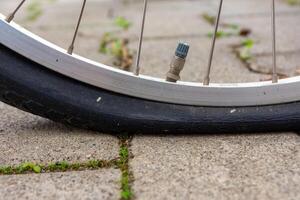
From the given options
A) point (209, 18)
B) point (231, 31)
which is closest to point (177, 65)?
point (231, 31)

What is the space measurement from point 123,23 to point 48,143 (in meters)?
1.66

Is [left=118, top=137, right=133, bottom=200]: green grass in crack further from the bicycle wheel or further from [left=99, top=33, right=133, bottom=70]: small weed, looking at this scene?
[left=99, top=33, right=133, bottom=70]: small weed

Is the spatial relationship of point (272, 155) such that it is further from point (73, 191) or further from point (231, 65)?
point (231, 65)

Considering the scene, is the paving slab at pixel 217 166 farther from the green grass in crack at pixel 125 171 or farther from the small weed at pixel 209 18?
the small weed at pixel 209 18

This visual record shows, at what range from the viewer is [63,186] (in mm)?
911

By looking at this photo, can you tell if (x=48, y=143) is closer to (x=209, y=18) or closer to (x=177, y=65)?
(x=177, y=65)

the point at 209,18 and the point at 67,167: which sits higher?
the point at 67,167

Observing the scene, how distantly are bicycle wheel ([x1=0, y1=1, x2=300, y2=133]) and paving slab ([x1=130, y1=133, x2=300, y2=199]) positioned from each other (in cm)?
3

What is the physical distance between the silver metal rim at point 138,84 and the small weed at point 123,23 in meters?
1.54

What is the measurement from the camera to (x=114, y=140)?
1.12 meters

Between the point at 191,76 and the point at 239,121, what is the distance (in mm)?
543

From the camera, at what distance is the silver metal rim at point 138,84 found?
1.05 meters

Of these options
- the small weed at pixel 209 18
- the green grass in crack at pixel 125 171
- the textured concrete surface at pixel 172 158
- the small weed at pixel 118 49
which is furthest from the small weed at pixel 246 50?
the green grass in crack at pixel 125 171

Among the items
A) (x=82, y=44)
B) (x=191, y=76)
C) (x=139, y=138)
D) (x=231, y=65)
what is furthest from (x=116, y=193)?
(x=82, y=44)
